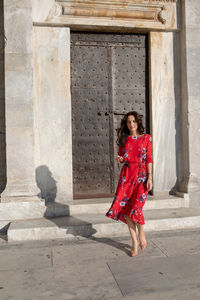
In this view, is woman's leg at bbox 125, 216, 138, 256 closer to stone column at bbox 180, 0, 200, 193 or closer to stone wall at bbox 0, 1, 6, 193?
stone column at bbox 180, 0, 200, 193

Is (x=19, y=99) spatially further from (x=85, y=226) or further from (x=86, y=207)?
(x=85, y=226)

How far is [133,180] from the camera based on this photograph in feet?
12.2

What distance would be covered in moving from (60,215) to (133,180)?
6.22ft

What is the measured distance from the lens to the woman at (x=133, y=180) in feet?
12.0

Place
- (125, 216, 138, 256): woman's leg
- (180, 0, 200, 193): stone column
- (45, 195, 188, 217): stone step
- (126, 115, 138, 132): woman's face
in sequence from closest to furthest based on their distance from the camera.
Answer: (125, 216, 138, 256): woman's leg → (126, 115, 138, 132): woman's face → (45, 195, 188, 217): stone step → (180, 0, 200, 193): stone column

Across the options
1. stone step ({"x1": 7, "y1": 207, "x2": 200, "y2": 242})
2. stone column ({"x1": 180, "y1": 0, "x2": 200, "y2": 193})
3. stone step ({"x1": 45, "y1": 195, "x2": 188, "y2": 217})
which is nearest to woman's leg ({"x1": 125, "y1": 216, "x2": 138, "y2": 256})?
stone step ({"x1": 7, "y1": 207, "x2": 200, "y2": 242})

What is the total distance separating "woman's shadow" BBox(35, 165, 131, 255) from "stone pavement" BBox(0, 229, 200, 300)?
0.05 metres

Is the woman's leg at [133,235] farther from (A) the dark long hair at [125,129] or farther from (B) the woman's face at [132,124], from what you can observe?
(B) the woman's face at [132,124]

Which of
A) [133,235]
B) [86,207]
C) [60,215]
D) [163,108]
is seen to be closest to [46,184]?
[60,215]

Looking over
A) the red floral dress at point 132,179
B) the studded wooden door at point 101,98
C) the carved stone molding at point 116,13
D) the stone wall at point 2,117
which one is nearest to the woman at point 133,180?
the red floral dress at point 132,179

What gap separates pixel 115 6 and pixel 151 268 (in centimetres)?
462

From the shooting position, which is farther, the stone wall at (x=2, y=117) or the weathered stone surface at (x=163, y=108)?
the weathered stone surface at (x=163, y=108)

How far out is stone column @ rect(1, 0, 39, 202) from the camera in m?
4.98

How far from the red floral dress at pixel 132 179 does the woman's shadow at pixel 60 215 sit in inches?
21.7
